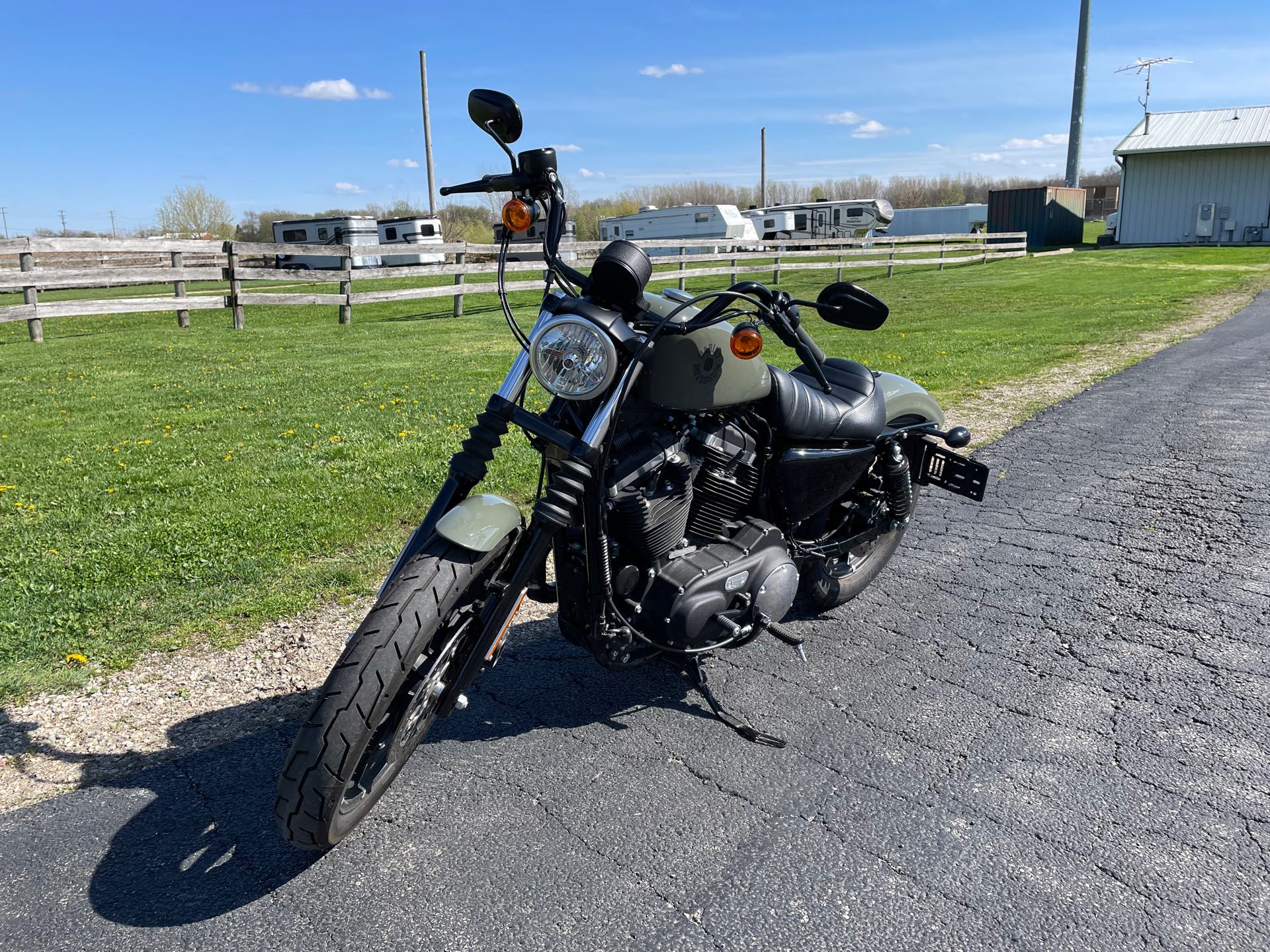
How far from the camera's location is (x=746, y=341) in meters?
2.81

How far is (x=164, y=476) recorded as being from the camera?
20.6 ft

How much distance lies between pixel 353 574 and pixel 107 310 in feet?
41.7

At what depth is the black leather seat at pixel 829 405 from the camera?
11.2 ft

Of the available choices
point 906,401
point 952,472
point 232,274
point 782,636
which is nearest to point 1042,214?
point 232,274

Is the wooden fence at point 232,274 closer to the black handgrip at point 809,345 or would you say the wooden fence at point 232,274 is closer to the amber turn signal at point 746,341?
the black handgrip at point 809,345

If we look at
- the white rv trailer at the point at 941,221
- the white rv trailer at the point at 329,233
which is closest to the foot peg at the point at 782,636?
the white rv trailer at the point at 329,233

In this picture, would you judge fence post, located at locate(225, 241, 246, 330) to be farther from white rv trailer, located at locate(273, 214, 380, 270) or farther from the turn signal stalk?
white rv trailer, located at locate(273, 214, 380, 270)

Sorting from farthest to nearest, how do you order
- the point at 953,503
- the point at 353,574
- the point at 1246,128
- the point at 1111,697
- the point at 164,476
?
the point at 1246,128, the point at 164,476, the point at 953,503, the point at 353,574, the point at 1111,697

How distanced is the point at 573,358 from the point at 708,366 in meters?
0.52

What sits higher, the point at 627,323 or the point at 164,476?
the point at 627,323

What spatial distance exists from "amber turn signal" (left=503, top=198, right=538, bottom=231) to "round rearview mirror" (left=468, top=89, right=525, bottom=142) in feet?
0.60

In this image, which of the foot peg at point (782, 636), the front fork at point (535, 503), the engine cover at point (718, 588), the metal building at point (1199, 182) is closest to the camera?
the front fork at point (535, 503)

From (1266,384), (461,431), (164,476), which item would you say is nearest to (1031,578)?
(461,431)

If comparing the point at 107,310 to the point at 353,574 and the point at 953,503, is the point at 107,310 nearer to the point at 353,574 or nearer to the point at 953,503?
the point at 353,574
